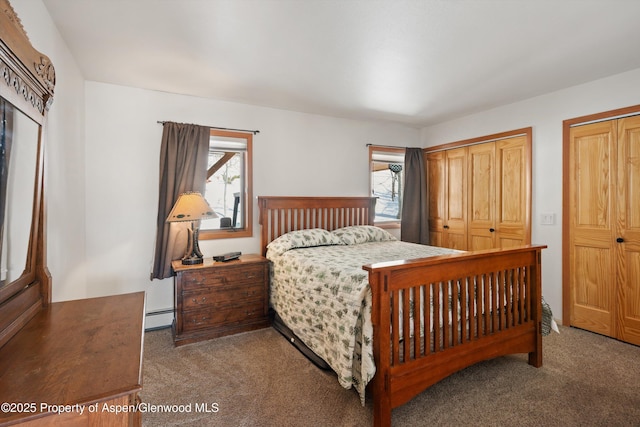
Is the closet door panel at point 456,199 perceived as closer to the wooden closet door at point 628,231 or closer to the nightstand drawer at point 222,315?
the wooden closet door at point 628,231

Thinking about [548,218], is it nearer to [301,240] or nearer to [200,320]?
[301,240]

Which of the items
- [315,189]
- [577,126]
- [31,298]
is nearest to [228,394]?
[31,298]

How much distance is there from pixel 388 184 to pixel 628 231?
8.98 feet

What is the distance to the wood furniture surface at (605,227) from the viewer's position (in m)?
2.83

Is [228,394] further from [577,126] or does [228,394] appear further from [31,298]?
[577,126]

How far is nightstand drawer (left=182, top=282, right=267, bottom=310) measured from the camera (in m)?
2.86

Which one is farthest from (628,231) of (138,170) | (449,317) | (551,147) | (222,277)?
(138,170)

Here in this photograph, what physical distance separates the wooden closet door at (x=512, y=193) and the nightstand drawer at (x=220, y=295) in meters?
2.92

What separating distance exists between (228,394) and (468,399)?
5.11 ft

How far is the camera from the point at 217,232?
356 cm

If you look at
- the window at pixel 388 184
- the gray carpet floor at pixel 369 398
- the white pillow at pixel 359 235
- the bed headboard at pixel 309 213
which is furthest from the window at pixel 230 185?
the window at pixel 388 184

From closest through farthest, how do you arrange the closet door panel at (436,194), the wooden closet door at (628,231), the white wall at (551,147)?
1. the wooden closet door at (628,231)
2. the white wall at (551,147)
3. the closet door panel at (436,194)

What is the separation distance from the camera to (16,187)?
113cm

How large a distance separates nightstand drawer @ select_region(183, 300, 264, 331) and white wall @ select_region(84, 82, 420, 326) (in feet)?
2.01
